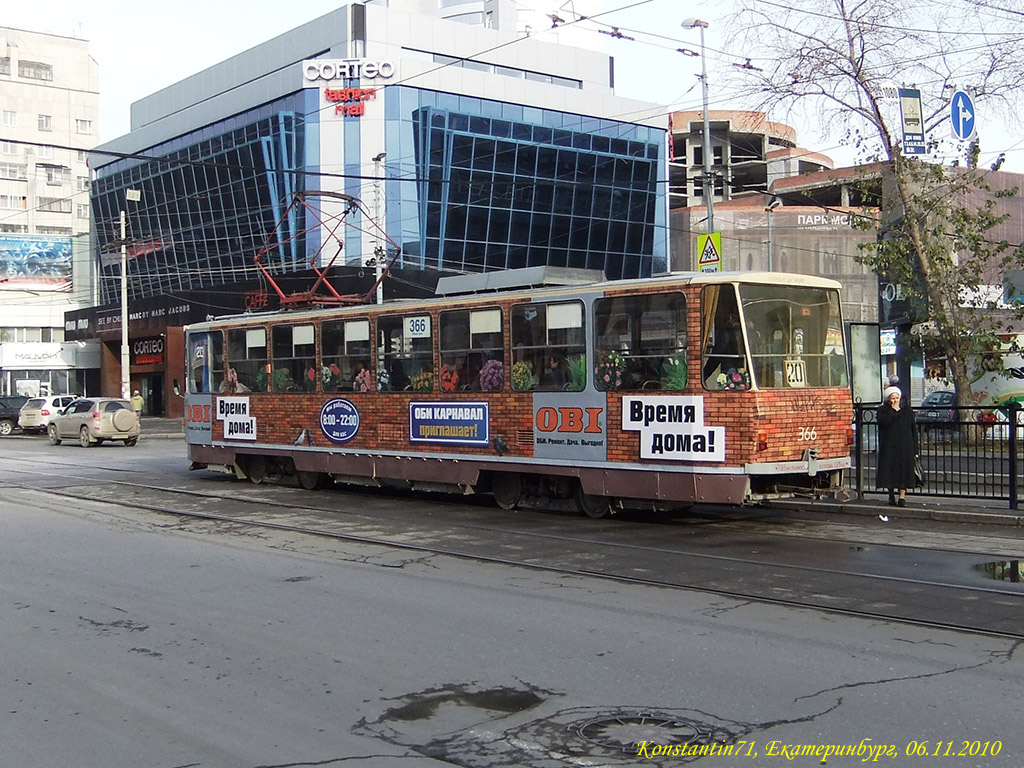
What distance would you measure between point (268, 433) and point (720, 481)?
31.5 feet

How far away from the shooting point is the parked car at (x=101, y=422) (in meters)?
36.6

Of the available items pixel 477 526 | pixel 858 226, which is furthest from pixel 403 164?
pixel 477 526

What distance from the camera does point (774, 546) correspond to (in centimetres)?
1207

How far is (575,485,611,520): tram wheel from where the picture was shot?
14734 millimetres

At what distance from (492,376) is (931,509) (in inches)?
246

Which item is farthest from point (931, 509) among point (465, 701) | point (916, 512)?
point (465, 701)

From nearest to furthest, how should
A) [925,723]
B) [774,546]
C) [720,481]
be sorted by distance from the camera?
[925,723], [774,546], [720,481]

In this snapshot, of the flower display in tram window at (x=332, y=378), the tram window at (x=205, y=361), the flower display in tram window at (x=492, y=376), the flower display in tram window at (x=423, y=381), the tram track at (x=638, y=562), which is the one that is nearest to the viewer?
the tram track at (x=638, y=562)

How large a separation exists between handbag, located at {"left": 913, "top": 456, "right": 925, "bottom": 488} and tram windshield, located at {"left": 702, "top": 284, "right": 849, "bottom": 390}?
180 centimetres

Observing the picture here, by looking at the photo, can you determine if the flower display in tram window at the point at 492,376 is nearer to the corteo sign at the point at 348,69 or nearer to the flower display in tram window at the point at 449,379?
the flower display in tram window at the point at 449,379

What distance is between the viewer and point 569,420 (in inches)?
577

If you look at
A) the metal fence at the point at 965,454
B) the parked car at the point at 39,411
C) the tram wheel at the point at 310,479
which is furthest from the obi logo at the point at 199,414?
the parked car at the point at 39,411

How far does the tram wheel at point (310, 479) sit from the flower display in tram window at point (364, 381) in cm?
255

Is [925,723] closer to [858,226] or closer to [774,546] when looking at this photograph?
[774,546]
